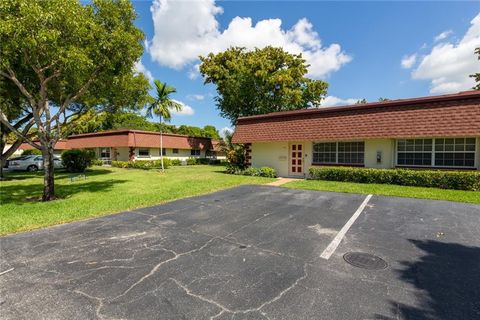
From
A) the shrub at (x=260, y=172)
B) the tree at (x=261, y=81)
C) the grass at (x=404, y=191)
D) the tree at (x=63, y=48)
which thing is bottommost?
the grass at (x=404, y=191)

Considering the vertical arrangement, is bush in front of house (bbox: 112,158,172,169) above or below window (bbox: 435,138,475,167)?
below

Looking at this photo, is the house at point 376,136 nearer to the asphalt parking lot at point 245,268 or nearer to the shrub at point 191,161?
the asphalt parking lot at point 245,268

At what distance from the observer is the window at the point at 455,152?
43.6 feet

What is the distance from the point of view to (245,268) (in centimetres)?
451

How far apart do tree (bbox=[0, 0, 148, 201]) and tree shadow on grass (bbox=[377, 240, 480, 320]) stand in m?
10.9

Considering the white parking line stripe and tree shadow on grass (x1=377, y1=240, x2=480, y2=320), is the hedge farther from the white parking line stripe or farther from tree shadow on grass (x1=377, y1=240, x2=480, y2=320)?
tree shadow on grass (x1=377, y1=240, x2=480, y2=320)

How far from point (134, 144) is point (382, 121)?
2478 centimetres

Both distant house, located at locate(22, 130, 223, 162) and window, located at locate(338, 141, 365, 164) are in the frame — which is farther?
distant house, located at locate(22, 130, 223, 162)

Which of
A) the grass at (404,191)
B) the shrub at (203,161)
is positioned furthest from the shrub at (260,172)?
the shrub at (203,161)

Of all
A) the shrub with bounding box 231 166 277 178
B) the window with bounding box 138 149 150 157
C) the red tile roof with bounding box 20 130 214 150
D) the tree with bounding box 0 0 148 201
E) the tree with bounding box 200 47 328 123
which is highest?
the tree with bounding box 200 47 328 123

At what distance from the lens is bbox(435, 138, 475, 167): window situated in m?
13.3

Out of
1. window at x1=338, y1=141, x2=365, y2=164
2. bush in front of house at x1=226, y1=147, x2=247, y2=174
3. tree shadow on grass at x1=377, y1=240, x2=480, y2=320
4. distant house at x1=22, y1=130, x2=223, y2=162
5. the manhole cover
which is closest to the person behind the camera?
tree shadow on grass at x1=377, y1=240, x2=480, y2=320

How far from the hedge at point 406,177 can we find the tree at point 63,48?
41.3 ft

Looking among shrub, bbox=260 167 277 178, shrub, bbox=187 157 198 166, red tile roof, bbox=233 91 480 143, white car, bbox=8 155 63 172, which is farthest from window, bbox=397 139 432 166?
white car, bbox=8 155 63 172
